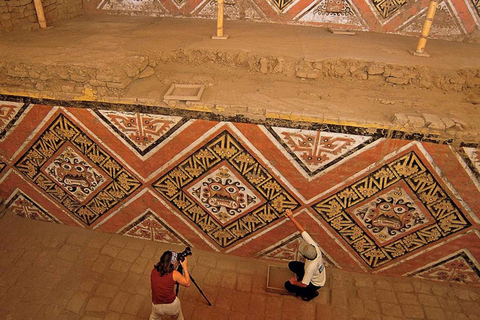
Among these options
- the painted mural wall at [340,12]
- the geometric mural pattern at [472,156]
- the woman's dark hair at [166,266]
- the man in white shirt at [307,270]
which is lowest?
the man in white shirt at [307,270]

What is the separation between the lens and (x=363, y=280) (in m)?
3.20

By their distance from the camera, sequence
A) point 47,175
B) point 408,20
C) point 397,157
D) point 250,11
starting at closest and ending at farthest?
point 397,157 → point 47,175 → point 408,20 → point 250,11

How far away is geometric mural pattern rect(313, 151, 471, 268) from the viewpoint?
2.66m

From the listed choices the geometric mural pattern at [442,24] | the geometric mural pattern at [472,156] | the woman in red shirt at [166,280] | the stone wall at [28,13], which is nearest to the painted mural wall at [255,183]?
the geometric mural pattern at [472,156]

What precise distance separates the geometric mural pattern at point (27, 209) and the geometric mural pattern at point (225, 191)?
1.48m

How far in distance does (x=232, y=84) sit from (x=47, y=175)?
2072 mm

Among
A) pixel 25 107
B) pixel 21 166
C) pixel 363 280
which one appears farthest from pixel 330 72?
pixel 21 166

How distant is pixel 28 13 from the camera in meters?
4.12

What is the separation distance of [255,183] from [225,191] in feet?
1.01

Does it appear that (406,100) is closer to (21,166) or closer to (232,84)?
(232,84)

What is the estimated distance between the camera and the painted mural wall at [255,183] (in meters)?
2.63

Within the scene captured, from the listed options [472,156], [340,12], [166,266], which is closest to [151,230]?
[166,266]

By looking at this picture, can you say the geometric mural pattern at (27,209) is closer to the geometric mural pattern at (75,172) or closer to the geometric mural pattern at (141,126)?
the geometric mural pattern at (75,172)

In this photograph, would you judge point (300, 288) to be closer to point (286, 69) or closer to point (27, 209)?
point (286, 69)
